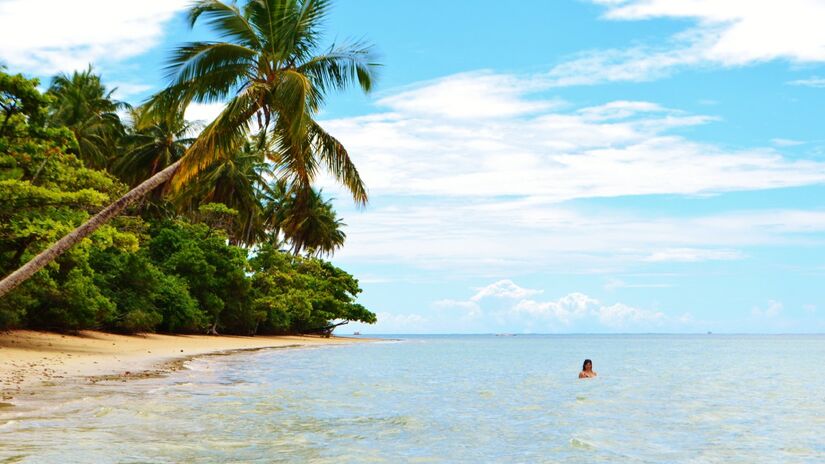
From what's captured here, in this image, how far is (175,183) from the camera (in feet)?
53.6

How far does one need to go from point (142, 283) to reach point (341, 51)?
1881 centimetres

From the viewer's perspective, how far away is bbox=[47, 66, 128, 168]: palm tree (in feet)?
135

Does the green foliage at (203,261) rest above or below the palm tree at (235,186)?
below

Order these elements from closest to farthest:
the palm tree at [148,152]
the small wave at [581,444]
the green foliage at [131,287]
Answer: the small wave at [581,444], the green foliage at [131,287], the palm tree at [148,152]

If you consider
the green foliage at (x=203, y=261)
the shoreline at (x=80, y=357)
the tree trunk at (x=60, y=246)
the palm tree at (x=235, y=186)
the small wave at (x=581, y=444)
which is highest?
the palm tree at (x=235, y=186)

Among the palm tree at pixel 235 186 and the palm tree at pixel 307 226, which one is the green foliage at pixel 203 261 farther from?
the palm tree at pixel 307 226

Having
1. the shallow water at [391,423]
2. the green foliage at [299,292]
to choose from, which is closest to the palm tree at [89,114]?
the green foliage at [299,292]

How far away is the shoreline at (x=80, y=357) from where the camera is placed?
50.5 ft

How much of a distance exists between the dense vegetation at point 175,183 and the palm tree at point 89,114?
0.38 ft

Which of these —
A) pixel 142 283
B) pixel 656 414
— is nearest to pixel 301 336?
pixel 142 283

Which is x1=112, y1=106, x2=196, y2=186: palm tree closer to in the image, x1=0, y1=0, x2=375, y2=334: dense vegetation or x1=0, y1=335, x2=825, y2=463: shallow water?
x1=0, y1=0, x2=375, y2=334: dense vegetation

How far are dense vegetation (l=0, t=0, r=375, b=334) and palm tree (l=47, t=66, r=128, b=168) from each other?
0.38 feet

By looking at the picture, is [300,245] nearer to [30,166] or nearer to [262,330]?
[262,330]

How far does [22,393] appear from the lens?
12789 millimetres
